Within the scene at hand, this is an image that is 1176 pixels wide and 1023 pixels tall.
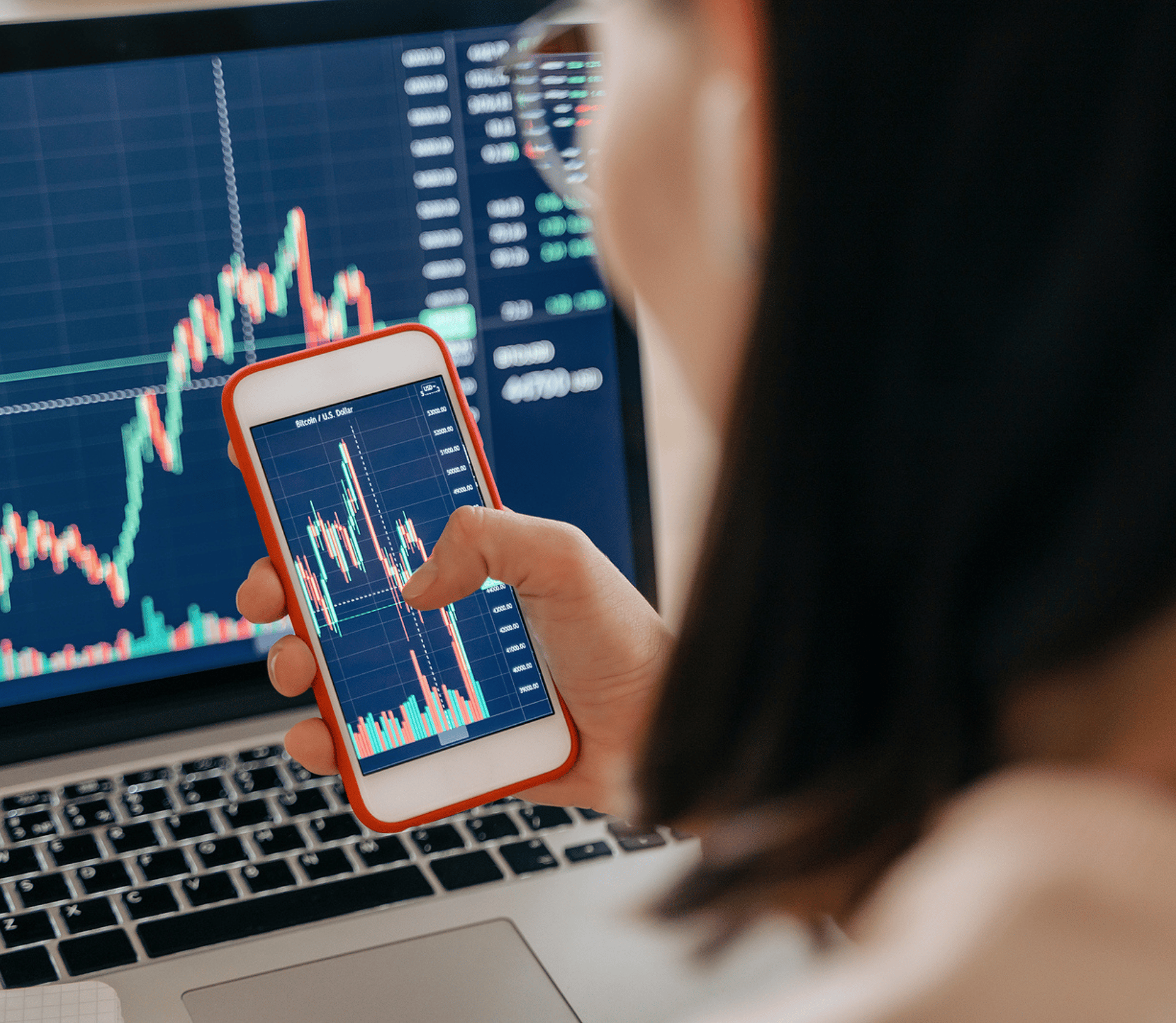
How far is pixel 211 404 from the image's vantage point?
636 mm

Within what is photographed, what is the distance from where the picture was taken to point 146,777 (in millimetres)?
614

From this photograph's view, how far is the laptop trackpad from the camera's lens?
1.57ft

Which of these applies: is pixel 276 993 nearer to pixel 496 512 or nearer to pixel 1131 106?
pixel 496 512

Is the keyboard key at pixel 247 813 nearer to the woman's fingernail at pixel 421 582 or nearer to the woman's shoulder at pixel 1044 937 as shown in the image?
the woman's fingernail at pixel 421 582

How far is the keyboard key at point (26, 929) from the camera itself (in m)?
0.50

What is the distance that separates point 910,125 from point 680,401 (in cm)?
Result: 54

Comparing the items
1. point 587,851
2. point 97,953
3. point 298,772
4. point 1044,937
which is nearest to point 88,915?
point 97,953

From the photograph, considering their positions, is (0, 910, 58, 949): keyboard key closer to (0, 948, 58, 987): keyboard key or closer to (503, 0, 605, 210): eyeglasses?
(0, 948, 58, 987): keyboard key

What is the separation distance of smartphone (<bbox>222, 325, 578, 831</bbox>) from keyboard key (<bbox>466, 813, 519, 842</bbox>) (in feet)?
0.15

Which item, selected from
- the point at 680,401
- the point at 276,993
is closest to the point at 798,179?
the point at 276,993

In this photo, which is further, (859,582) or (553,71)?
(553,71)

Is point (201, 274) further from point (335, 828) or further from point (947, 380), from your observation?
point (947, 380)

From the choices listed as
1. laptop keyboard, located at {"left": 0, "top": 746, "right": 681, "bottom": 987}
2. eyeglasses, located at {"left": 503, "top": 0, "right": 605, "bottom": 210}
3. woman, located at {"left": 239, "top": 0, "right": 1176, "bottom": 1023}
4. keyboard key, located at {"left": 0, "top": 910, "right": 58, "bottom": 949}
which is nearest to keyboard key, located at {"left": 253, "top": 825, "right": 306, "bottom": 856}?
laptop keyboard, located at {"left": 0, "top": 746, "right": 681, "bottom": 987}

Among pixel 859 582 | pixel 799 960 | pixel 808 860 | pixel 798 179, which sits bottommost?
pixel 799 960
